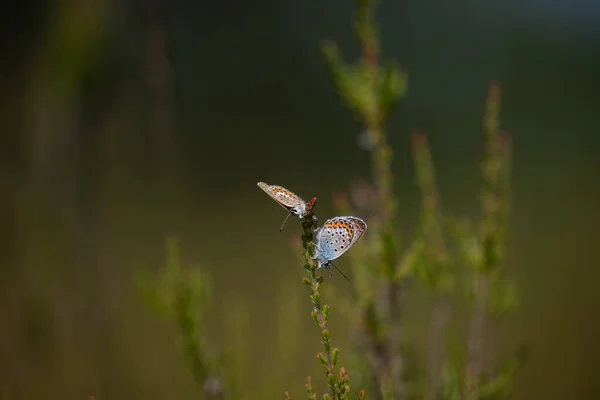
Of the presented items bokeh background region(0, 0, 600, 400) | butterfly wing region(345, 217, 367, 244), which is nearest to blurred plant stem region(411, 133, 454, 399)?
butterfly wing region(345, 217, 367, 244)

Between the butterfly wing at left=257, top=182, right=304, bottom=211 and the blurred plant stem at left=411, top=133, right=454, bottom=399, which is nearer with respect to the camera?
the butterfly wing at left=257, top=182, right=304, bottom=211

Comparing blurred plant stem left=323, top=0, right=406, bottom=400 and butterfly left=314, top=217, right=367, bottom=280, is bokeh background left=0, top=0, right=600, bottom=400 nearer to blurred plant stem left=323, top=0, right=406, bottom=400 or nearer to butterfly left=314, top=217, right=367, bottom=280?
blurred plant stem left=323, top=0, right=406, bottom=400

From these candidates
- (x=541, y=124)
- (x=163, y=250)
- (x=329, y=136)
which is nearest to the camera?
(x=163, y=250)

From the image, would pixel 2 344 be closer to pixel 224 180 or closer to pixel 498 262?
pixel 224 180

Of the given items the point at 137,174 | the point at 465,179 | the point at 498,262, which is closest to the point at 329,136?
the point at 465,179

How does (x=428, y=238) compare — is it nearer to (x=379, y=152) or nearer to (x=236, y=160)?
(x=379, y=152)

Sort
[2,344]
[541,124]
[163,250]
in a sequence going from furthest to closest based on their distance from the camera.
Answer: [541,124]
[163,250]
[2,344]

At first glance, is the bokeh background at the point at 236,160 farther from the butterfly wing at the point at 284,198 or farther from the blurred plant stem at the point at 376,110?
the butterfly wing at the point at 284,198
